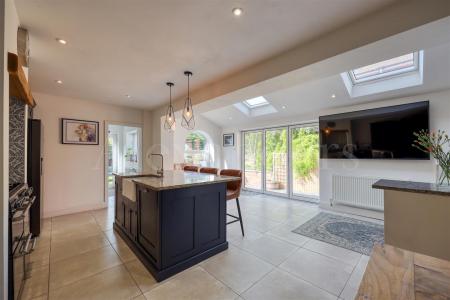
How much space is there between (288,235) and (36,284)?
2.95m

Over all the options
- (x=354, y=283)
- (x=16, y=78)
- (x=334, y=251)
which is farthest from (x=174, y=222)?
(x=334, y=251)

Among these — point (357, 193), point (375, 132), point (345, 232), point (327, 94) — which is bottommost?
point (345, 232)

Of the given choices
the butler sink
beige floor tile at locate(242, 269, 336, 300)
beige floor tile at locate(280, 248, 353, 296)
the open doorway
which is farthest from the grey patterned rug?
the open doorway

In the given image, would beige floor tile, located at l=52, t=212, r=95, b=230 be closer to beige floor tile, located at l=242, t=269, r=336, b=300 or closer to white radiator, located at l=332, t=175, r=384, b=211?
beige floor tile, located at l=242, t=269, r=336, b=300

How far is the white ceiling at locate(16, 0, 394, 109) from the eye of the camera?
1598 mm

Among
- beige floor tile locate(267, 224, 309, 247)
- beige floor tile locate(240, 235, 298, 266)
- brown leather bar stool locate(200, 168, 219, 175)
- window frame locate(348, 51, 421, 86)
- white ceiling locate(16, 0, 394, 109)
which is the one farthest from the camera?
brown leather bar stool locate(200, 168, 219, 175)

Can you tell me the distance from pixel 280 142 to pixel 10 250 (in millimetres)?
5158

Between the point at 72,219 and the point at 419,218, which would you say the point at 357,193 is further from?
the point at 72,219

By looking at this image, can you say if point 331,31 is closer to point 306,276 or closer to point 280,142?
point 306,276

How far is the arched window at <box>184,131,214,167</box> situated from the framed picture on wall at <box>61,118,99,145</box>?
2.58 meters

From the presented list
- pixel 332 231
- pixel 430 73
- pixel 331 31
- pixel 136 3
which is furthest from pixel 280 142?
pixel 136 3

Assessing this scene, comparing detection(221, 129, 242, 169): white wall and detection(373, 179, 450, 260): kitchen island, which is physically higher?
detection(221, 129, 242, 169): white wall

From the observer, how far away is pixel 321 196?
14.6ft

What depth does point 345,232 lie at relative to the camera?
307 cm
